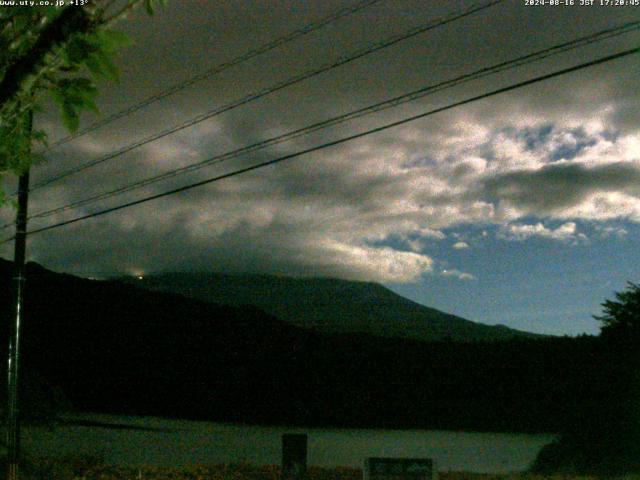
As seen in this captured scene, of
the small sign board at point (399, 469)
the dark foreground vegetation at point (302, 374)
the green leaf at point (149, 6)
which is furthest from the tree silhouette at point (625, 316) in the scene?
the green leaf at point (149, 6)

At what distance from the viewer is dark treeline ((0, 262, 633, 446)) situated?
25.8 meters

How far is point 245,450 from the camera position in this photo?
2402 centimetres

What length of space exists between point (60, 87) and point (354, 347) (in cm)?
3507

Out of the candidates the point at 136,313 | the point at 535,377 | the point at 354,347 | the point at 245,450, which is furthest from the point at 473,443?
the point at 136,313

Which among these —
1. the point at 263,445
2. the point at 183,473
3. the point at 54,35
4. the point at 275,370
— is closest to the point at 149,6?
the point at 54,35

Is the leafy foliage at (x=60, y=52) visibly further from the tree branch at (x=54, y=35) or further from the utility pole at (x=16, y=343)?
the utility pole at (x=16, y=343)

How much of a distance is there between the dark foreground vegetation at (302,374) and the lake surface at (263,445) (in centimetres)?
151

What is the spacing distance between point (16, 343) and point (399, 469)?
359 inches

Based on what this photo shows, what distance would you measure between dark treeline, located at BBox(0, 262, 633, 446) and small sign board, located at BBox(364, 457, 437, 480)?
7.90 metres

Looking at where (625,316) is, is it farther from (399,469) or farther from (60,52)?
(60,52)

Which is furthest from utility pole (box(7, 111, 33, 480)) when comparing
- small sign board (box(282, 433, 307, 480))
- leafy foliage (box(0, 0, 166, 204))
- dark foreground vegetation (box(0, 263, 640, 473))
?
Answer: leafy foliage (box(0, 0, 166, 204))

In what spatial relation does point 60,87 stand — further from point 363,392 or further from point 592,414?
point 363,392

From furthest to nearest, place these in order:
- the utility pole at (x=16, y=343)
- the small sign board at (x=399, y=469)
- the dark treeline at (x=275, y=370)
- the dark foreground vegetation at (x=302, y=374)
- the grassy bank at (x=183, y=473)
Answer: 1. the dark treeline at (x=275, y=370)
2. the dark foreground vegetation at (x=302, y=374)
3. the grassy bank at (x=183, y=473)
4. the utility pole at (x=16, y=343)
5. the small sign board at (x=399, y=469)

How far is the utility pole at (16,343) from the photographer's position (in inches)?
555
